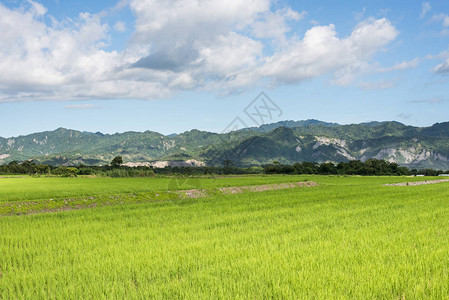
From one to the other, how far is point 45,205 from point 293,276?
2426 cm

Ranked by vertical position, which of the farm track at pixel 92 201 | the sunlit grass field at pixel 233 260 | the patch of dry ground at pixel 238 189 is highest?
the sunlit grass field at pixel 233 260

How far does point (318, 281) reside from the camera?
6.33 metres

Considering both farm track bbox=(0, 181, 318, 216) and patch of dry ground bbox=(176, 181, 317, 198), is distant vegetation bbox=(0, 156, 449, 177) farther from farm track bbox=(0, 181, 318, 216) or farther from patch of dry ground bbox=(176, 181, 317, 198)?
farm track bbox=(0, 181, 318, 216)

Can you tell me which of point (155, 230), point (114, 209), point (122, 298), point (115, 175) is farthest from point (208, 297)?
point (115, 175)

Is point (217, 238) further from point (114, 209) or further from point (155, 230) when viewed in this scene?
point (114, 209)

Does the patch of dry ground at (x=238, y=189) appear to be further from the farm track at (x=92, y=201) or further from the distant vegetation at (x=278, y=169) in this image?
the distant vegetation at (x=278, y=169)

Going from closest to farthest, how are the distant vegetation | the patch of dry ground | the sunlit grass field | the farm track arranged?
the sunlit grass field, the farm track, the patch of dry ground, the distant vegetation

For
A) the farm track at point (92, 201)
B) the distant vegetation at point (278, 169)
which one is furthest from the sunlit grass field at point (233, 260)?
the distant vegetation at point (278, 169)

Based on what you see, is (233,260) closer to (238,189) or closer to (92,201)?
(92,201)

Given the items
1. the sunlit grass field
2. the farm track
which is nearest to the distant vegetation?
the farm track

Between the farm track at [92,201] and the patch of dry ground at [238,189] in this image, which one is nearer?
the farm track at [92,201]

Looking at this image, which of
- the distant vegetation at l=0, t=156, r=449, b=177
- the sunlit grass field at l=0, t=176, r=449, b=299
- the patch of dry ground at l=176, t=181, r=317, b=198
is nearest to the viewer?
the sunlit grass field at l=0, t=176, r=449, b=299

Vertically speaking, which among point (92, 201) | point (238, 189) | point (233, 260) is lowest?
point (238, 189)

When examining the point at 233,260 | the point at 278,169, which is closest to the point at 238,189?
the point at 233,260
